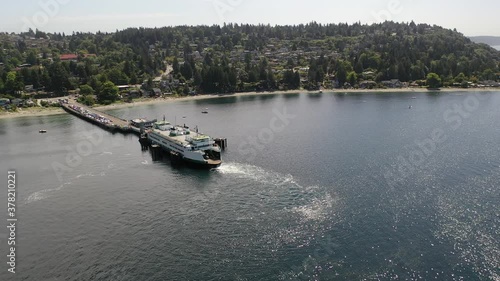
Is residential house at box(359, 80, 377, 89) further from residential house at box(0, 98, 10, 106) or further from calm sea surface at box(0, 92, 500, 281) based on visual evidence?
residential house at box(0, 98, 10, 106)

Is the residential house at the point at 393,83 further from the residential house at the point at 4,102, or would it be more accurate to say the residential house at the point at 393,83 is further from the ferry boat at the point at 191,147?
the residential house at the point at 4,102

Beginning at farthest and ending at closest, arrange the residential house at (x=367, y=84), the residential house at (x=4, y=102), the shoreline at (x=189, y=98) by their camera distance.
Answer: the residential house at (x=367, y=84) < the residential house at (x=4, y=102) < the shoreline at (x=189, y=98)

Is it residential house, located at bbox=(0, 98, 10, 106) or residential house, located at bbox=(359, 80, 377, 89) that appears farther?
residential house, located at bbox=(359, 80, 377, 89)

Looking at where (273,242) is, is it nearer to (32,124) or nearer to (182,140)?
(182,140)

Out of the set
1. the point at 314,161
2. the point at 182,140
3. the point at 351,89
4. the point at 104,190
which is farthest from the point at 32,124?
the point at 351,89
